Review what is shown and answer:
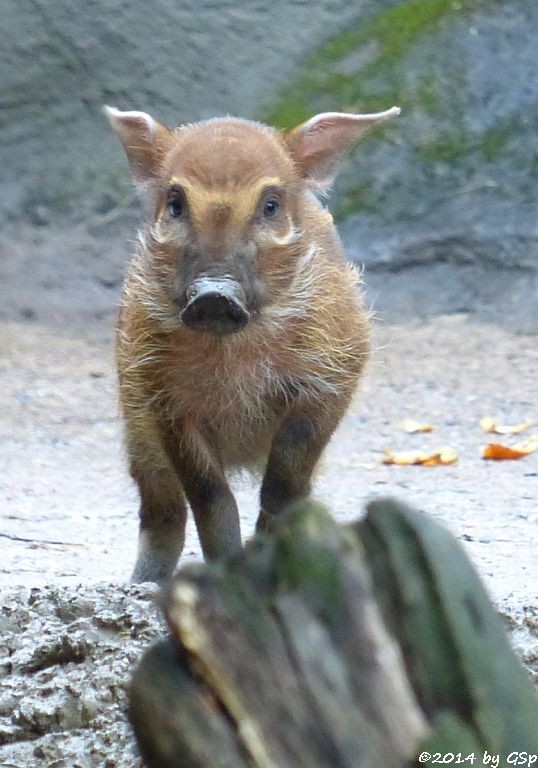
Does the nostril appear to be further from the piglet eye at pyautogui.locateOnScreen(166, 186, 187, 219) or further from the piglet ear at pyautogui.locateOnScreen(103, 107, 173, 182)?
the piglet ear at pyautogui.locateOnScreen(103, 107, 173, 182)

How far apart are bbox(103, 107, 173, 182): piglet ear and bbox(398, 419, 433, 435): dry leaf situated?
2.94 metres

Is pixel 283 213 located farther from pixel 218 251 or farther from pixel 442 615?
pixel 442 615

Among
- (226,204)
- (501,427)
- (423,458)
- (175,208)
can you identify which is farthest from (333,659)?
(501,427)

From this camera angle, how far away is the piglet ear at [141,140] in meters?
4.10

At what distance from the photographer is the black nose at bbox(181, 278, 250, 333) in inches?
131

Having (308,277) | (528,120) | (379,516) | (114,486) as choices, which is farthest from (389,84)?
(379,516)

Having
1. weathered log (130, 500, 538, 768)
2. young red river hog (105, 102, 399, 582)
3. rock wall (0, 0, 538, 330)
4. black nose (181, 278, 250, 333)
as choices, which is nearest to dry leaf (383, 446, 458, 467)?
young red river hog (105, 102, 399, 582)

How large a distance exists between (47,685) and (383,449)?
370cm

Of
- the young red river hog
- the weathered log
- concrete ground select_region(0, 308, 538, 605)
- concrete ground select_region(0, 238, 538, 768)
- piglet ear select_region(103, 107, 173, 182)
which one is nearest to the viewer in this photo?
the weathered log

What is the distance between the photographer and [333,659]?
1735 mm

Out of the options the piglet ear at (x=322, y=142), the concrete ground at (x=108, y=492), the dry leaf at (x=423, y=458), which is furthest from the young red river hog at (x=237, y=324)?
the dry leaf at (x=423, y=458)

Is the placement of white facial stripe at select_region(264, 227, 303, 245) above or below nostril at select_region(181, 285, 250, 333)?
above

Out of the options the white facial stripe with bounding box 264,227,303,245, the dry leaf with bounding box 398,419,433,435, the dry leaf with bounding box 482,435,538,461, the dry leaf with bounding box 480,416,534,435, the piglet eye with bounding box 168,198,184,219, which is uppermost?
the piglet eye with bounding box 168,198,184,219

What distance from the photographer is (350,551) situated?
5.89 feet
